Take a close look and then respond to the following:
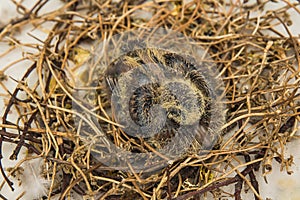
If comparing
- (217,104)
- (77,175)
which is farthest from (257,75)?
(77,175)

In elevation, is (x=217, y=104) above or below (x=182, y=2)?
below

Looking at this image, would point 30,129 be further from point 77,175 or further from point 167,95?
point 167,95

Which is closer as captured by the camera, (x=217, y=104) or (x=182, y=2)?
(x=217, y=104)

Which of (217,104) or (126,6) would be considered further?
(126,6)

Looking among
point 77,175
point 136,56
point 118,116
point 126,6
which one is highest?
point 126,6

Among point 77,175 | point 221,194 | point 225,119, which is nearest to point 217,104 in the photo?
point 225,119

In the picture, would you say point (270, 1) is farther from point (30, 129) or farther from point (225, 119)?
point (30, 129)
